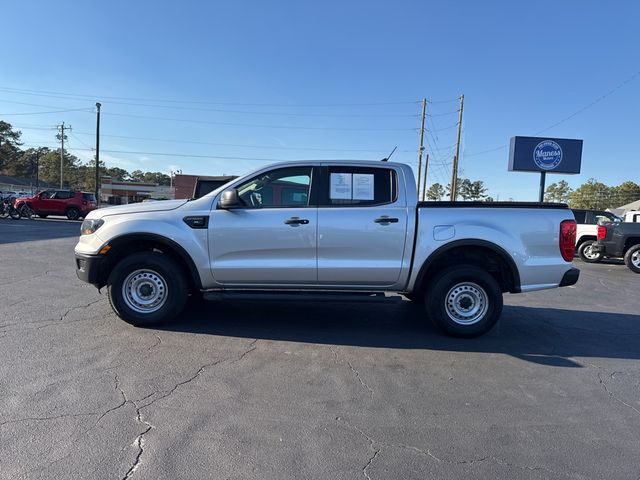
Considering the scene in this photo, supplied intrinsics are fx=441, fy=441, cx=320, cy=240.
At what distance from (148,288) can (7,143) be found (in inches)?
4249

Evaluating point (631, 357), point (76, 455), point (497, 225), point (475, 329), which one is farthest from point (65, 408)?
point (631, 357)

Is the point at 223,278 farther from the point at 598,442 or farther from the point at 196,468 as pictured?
the point at 598,442

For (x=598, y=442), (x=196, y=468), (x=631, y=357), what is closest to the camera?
(x=196, y=468)

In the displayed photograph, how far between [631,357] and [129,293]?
575 cm

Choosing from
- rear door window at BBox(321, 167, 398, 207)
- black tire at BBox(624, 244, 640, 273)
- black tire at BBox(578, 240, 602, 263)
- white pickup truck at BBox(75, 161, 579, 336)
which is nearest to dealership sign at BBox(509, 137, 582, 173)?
black tire at BBox(578, 240, 602, 263)

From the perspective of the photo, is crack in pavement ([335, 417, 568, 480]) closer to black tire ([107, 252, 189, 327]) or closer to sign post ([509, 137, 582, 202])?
black tire ([107, 252, 189, 327])

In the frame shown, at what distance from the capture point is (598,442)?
305 cm

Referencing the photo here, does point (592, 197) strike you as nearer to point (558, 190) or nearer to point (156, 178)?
point (558, 190)

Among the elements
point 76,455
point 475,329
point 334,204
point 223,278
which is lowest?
point 76,455

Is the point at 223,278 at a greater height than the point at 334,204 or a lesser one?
lesser

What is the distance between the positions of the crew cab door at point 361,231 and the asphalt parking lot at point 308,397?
1.61 ft

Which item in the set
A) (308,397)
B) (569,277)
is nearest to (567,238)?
(569,277)

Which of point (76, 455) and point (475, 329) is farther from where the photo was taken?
point (475, 329)

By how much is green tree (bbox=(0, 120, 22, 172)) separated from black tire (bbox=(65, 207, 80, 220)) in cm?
7484
